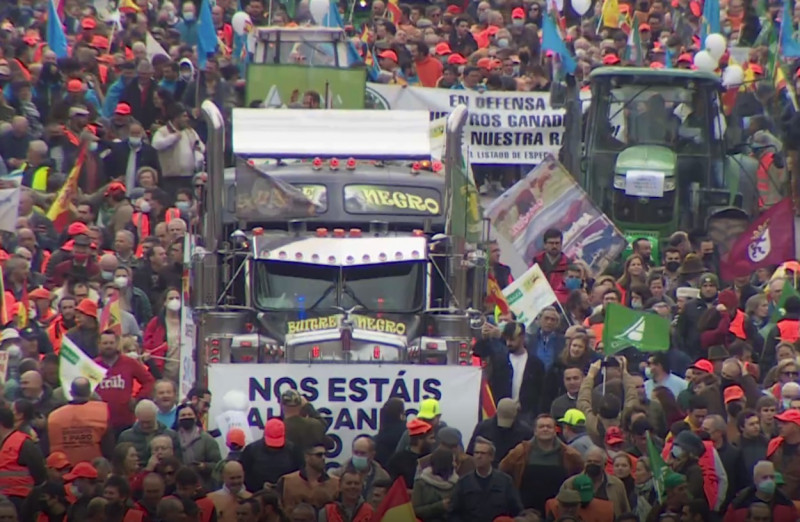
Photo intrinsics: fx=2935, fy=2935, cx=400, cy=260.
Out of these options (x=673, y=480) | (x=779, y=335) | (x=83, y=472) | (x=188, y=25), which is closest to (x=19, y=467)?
(x=83, y=472)

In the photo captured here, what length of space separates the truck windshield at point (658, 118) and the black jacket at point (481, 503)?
12.5 metres

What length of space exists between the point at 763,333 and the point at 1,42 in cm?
1139

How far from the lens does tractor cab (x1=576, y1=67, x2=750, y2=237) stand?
31.6 meters

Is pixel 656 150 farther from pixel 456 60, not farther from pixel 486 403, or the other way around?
pixel 486 403

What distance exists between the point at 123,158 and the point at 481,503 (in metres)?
11.9

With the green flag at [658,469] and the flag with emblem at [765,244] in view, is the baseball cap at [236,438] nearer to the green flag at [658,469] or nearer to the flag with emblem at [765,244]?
the green flag at [658,469]

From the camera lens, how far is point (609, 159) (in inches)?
1257

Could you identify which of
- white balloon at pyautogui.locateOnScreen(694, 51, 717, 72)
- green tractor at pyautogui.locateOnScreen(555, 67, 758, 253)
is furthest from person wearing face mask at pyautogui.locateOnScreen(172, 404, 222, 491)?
white balloon at pyautogui.locateOnScreen(694, 51, 717, 72)

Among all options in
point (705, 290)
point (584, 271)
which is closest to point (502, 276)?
point (584, 271)

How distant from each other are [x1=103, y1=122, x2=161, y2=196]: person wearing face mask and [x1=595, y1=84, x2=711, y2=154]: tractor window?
4924 mm

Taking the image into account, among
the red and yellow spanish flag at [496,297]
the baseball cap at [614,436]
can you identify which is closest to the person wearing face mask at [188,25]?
the red and yellow spanish flag at [496,297]

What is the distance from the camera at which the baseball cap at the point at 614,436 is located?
21.5 metres

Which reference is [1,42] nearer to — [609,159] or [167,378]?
[609,159]

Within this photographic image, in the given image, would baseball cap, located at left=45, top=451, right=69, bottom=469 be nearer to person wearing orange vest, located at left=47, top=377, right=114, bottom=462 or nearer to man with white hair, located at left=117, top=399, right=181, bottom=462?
person wearing orange vest, located at left=47, top=377, right=114, bottom=462
